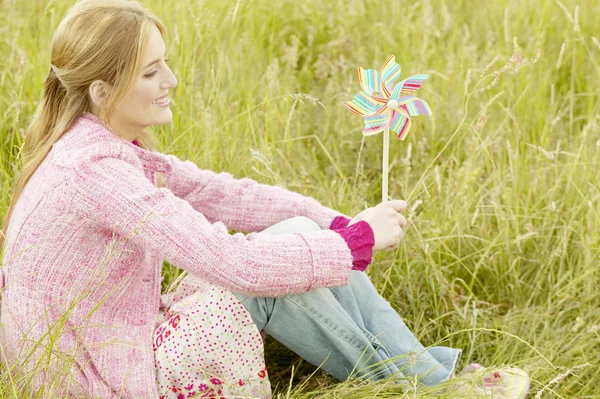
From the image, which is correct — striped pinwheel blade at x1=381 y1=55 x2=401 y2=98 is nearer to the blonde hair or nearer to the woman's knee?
the woman's knee

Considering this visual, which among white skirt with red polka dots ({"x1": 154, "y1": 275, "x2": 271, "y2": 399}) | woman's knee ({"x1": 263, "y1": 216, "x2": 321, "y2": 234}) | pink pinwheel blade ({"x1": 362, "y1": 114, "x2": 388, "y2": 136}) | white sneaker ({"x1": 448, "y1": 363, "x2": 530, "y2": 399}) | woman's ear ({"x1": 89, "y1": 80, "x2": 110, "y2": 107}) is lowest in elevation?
Answer: white sneaker ({"x1": 448, "y1": 363, "x2": 530, "y2": 399})

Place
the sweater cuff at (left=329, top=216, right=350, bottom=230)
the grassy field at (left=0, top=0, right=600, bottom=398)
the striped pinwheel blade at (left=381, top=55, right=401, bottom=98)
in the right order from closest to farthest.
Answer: the striped pinwheel blade at (left=381, top=55, right=401, bottom=98) → the sweater cuff at (left=329, top=216, right=350, bottom=230) → the grassy field at (left=0, top=0, right=600, bottom=398)

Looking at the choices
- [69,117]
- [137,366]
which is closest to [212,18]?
[69,117]

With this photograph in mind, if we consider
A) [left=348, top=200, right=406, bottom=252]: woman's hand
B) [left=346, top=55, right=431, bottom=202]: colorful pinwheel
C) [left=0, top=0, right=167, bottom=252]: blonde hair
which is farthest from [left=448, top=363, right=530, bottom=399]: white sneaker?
[left=0, top=0, right=167, bottom=252]: blonde hair

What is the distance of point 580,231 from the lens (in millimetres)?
2381

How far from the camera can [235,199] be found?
2.12 meters

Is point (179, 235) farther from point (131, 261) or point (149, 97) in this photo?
point (149, 97)

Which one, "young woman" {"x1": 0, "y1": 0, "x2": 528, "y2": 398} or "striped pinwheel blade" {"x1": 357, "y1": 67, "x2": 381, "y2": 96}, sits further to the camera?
"striped pinwheel blade" {"x1": 357, "y1": 67, "x2": 381, "y2": 96}

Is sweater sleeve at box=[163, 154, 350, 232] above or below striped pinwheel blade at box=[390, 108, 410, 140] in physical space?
below

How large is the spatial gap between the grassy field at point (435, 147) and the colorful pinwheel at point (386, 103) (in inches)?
8.3

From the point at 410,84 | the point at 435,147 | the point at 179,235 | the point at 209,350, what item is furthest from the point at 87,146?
the point at 435,147

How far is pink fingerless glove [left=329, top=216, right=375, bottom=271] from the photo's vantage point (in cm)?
177

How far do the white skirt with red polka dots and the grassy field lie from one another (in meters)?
0.14

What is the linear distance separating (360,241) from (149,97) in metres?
0.55
